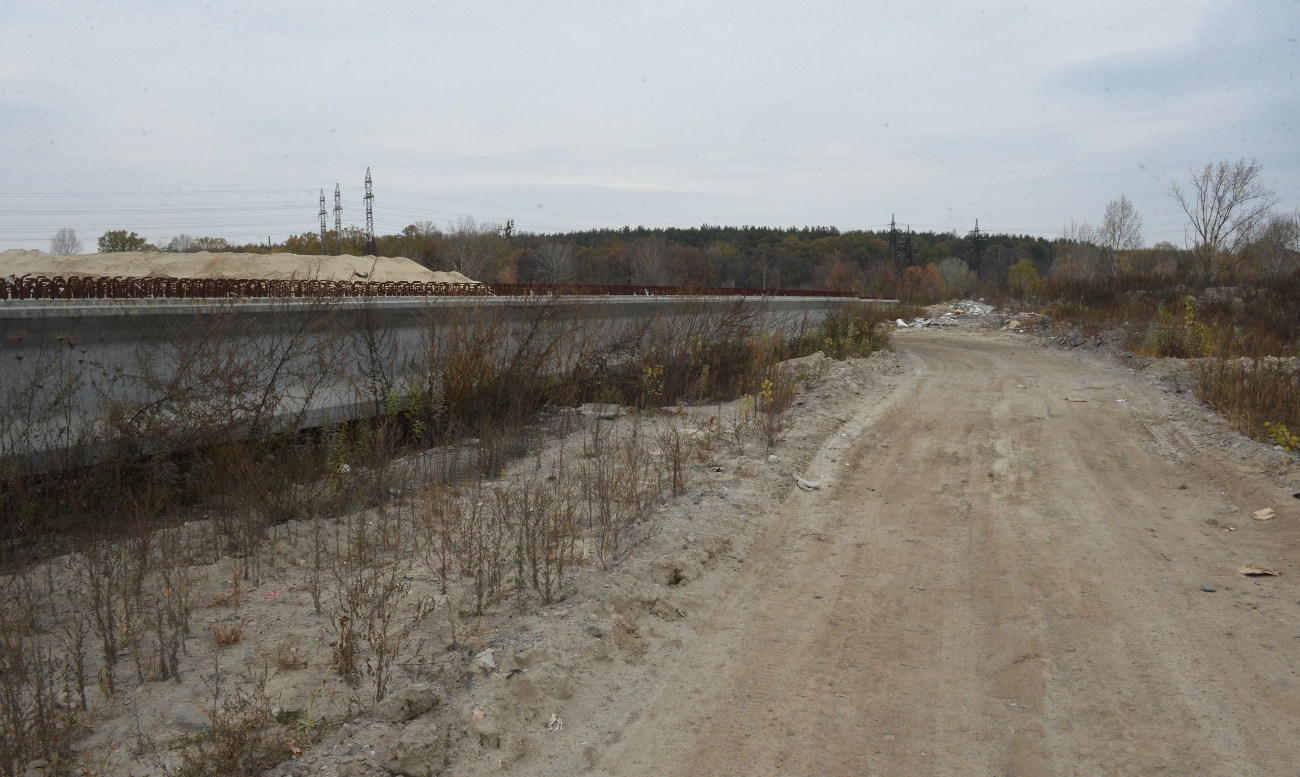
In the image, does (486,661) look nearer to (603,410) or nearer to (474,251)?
(603,410)

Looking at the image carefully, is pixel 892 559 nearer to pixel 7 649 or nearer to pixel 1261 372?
pixel 7 649

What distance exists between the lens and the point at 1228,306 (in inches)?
859

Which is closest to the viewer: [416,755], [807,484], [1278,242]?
[416,755]

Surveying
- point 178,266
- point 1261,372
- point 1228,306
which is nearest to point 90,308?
point 178,266

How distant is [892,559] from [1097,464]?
399 centimetres

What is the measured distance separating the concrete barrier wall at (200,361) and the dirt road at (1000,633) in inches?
209

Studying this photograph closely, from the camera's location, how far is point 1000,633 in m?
4.64

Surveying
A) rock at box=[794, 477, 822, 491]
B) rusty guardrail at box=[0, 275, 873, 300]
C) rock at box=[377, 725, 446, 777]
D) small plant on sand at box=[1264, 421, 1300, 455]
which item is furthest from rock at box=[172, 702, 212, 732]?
small plant on sand at box=[1264, 421, 1300, 455]

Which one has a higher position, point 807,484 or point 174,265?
point 174,265

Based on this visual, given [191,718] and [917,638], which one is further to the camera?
[917,638]

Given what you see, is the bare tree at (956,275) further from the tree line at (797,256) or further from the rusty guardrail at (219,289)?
the rusty guardrail at (219,289)

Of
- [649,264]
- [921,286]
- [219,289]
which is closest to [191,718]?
[219,289]

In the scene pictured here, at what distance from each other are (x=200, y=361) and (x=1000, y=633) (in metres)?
7.29

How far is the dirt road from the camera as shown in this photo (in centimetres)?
355
